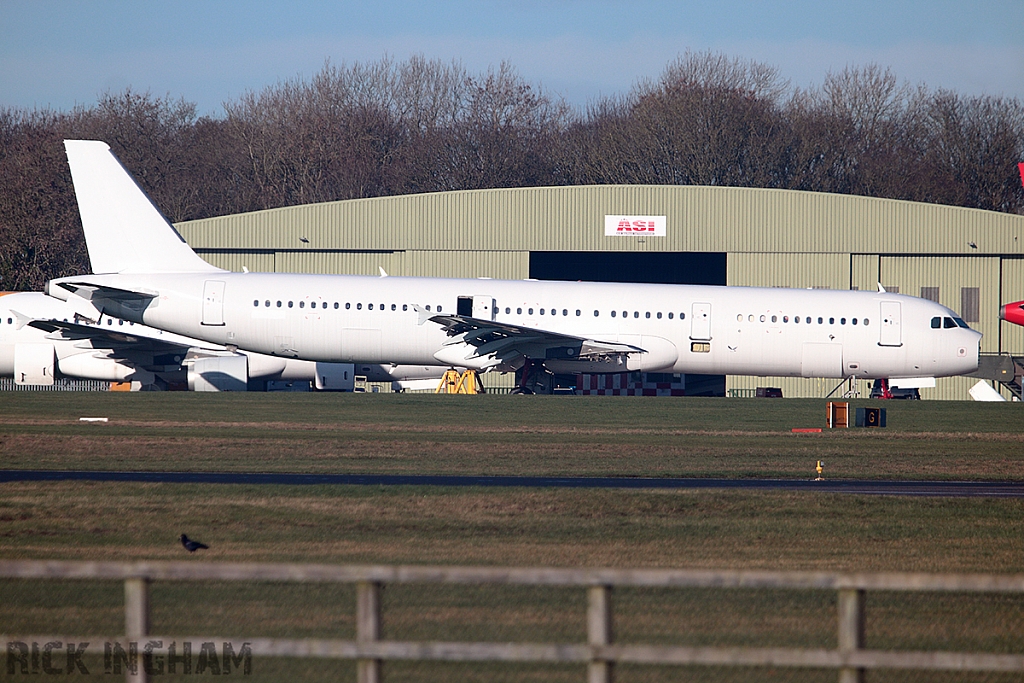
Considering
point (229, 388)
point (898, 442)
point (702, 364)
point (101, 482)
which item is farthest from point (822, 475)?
point (229, 388)

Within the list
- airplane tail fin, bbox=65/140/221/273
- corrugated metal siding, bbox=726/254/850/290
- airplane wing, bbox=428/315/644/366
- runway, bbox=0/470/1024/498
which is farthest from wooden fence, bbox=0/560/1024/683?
corrugated metal siding, bbox=726/254/850/290

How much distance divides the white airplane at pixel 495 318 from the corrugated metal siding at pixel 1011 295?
43.3ft

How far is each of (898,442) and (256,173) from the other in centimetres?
6142

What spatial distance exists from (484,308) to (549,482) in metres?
19.3

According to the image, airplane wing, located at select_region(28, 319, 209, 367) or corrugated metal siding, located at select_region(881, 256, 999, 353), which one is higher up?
corrugated metal siding, located at select_region(881, 256, 999, 353)

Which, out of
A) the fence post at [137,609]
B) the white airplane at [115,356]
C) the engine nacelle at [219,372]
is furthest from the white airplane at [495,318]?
the fence post at [137,609]

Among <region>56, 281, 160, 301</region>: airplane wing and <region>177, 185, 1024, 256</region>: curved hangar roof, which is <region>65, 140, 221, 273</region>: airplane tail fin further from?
<region>177, 185, 1024, 256</region>: curved hangar roof

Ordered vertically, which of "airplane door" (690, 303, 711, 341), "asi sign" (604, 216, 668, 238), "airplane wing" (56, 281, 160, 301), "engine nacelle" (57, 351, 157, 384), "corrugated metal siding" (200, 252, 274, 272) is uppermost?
"asi sign" (604, 216, 668, 238)

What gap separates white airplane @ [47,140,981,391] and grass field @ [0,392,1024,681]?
7.69 m

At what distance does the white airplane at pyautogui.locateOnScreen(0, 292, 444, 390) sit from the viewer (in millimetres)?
38844

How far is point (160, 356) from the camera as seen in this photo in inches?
1544

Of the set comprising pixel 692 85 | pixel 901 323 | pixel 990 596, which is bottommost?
pixel 990 596

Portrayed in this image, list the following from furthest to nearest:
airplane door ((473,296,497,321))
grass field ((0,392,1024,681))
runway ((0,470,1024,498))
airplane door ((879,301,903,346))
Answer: airplane door ((473,296,497,321)), airplane door ((879,301,903,346)), runway ((0,470,1024,498)), grass field ((0,392,1024,681))

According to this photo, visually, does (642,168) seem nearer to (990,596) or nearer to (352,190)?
(352,190)
